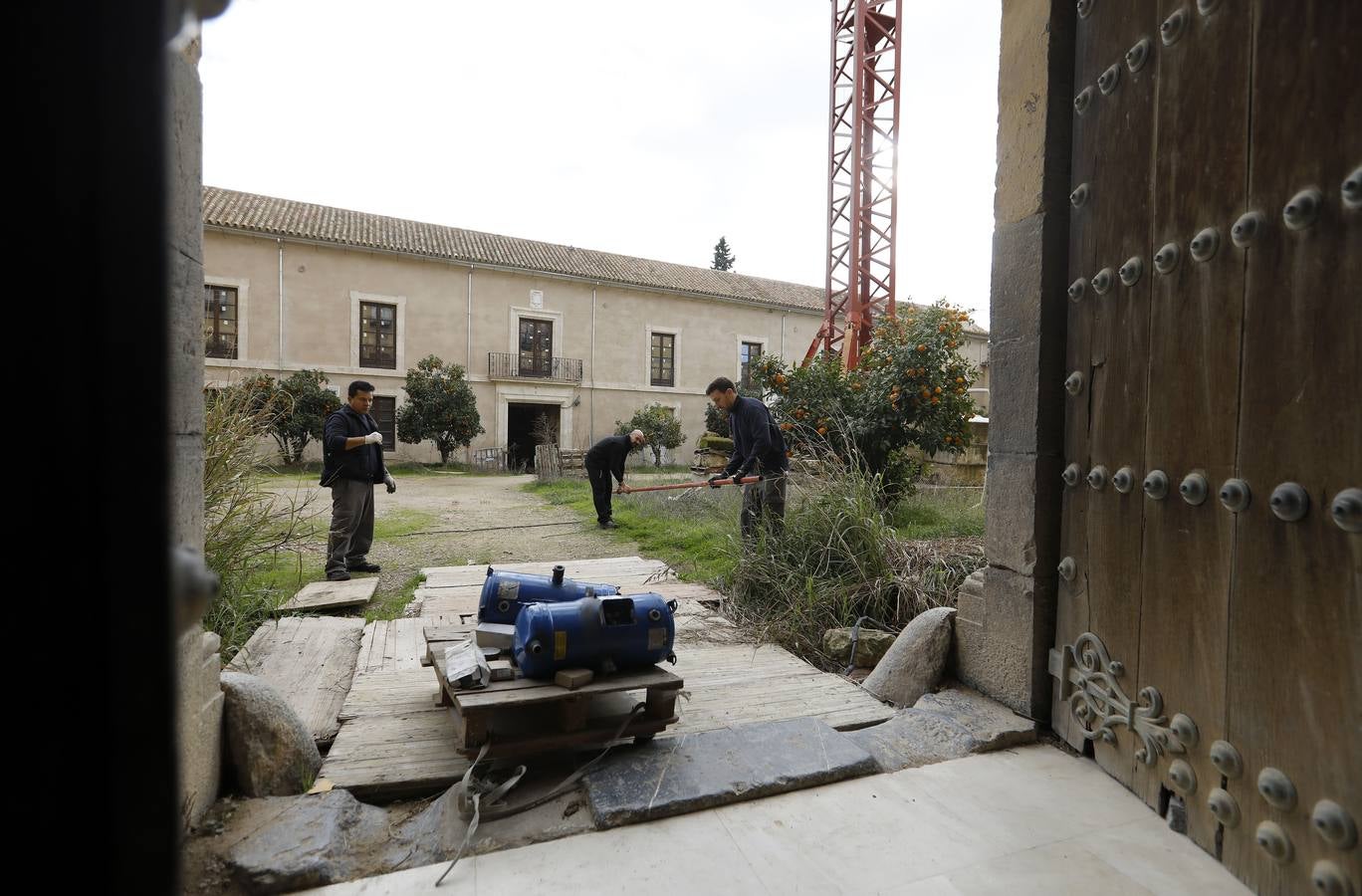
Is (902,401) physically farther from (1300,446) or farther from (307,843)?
(307,843)

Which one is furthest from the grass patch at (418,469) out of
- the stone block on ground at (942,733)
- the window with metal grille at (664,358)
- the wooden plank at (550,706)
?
the stone block on ground at (942,733)

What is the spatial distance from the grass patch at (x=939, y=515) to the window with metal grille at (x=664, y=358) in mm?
17773

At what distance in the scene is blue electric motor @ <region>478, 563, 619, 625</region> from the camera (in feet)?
9.53

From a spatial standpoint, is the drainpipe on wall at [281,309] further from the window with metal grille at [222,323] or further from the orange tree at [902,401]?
the orange tree at [902,401]

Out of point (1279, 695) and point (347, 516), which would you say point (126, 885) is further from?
point (347, 516)

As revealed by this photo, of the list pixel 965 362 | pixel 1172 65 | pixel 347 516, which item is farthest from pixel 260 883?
pixel 965 362

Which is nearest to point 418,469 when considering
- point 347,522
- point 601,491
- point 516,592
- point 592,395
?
point 592,395

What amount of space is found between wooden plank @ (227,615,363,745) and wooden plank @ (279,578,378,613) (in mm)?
334

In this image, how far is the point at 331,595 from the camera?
4566 mm

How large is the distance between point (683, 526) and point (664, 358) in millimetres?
18366

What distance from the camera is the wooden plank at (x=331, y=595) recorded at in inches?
171

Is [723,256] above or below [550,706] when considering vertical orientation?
above

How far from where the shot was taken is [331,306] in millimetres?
20500

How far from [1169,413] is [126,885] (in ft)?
7.79
